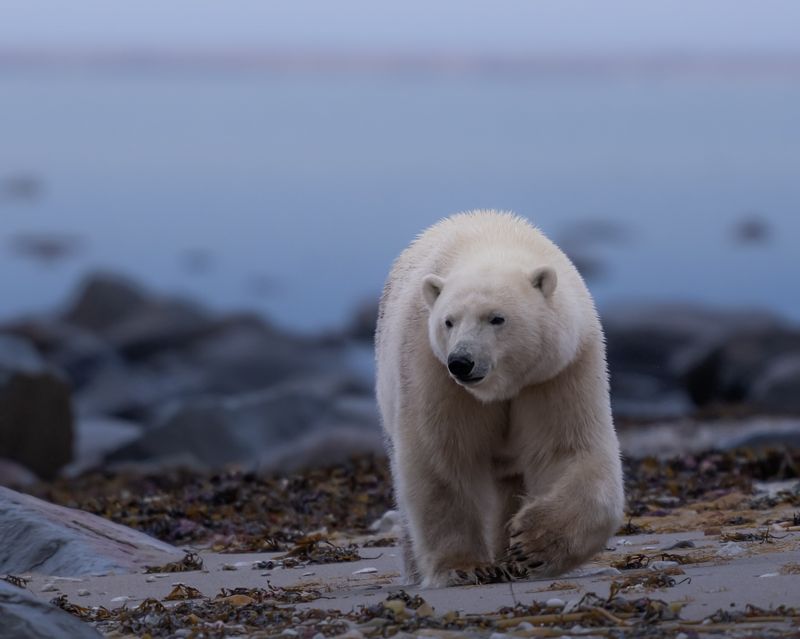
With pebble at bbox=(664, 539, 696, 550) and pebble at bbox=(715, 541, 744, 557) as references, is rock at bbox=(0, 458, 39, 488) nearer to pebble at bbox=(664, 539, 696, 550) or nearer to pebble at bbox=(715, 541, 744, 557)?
pebble at bbox=(664, 539, 696, 550)

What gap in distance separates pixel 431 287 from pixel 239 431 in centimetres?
952

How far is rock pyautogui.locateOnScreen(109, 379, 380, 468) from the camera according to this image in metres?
14.2

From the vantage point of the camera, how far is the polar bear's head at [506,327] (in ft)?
17.9

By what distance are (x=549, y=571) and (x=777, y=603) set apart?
1.28 meters

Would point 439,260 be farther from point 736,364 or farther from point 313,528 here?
point 736,364

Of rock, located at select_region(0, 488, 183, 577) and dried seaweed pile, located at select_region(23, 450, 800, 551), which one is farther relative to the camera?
dried seaweed pile, located at select_region(23, 450, 800, 551)

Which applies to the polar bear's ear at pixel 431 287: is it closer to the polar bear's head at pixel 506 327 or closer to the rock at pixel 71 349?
the polar bear's head at pixel 506 327

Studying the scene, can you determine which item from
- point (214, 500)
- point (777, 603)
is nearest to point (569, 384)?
point (777, 603)

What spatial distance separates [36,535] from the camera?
6.62m

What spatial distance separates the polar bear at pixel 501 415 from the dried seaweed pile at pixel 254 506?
1.71 m

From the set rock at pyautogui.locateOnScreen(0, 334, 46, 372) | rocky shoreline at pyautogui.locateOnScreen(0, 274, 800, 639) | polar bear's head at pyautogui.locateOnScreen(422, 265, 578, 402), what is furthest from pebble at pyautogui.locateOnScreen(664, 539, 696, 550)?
rock at pyautogui.locateOnScreen(0, 334, 46, 372)

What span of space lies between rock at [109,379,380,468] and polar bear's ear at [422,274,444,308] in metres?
6.83

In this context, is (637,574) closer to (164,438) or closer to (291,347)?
(164,438)

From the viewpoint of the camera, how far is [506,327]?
5.50 m
